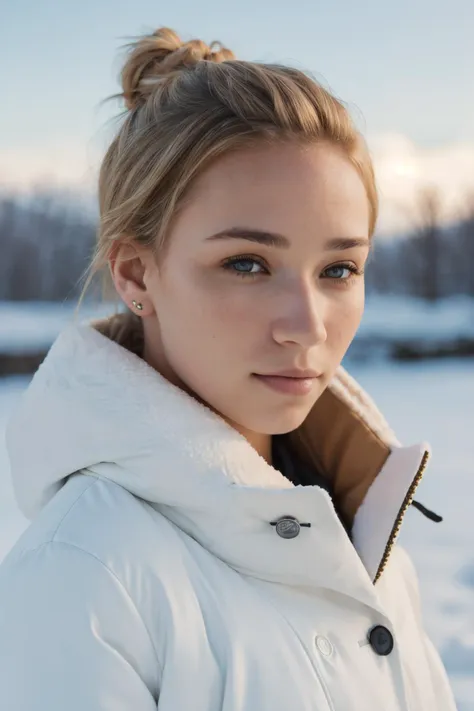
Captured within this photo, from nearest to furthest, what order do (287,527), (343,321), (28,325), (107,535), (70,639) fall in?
(70,639) → (107,535) → (287,527) → (343,321) → (28,325)

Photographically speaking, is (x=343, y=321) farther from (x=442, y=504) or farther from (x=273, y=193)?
(x=442, y=504)

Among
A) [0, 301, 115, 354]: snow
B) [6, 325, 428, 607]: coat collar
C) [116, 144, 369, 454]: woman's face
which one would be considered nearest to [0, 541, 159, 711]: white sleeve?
[6, 325, 428, 607]: coat collar

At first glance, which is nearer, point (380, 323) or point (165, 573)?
point (165, 573)

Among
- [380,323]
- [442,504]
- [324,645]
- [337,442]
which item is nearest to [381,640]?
[324,645]

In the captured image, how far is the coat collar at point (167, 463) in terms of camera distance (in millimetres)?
1142

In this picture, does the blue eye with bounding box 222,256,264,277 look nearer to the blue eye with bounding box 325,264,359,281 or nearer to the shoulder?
the blue eye with bounding box 325,264,359,281

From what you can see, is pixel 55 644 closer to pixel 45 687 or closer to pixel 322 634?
pixel 45 687

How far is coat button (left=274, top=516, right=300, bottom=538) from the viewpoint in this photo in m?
1.18

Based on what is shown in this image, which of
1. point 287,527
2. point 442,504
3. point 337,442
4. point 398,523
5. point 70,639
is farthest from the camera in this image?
point 442,504

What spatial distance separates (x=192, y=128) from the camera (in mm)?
1238

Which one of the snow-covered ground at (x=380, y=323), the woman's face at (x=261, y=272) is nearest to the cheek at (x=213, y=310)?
the woman's face at (x=261, y=272)

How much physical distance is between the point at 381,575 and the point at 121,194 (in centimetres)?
89

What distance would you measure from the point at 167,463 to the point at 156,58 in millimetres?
840

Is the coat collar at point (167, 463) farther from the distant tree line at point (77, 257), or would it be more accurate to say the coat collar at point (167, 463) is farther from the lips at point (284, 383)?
the distant tree line at point (77, 257)
